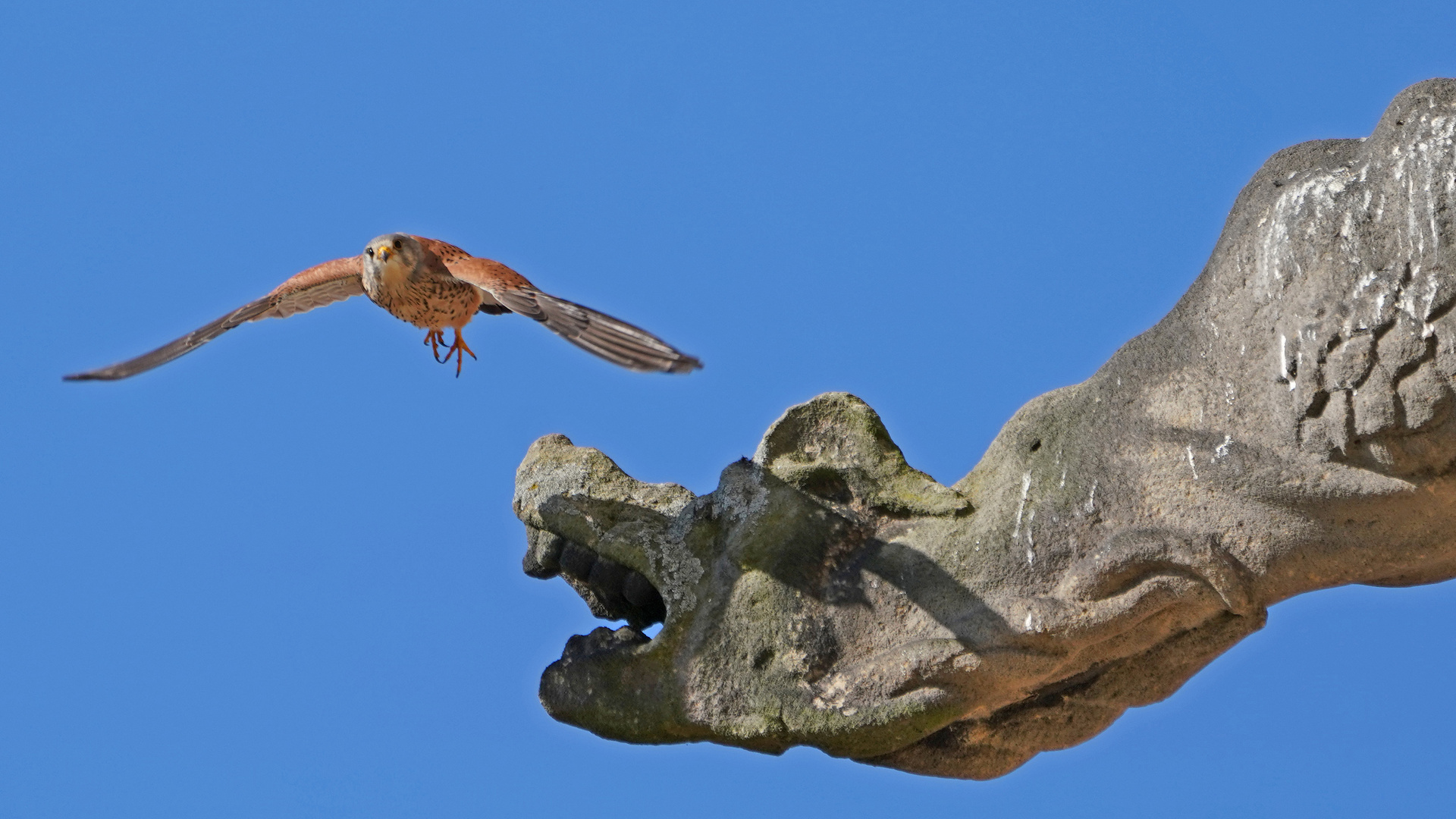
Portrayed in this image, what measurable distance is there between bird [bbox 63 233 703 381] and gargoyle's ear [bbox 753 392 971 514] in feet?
2.87

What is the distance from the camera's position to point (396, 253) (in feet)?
20.7

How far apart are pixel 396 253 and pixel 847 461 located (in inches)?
74.2

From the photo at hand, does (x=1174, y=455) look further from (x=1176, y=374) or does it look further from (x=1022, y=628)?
(x=1022, y=628)

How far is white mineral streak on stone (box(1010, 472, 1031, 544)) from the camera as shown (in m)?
5.20

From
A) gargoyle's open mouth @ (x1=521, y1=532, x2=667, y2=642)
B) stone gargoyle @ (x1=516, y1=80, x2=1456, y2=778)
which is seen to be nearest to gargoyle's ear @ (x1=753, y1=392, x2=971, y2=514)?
stone gargoyle @ (x1=516, y1=80, x2=1456, y2=778)

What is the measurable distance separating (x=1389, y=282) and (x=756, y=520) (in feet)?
6.70

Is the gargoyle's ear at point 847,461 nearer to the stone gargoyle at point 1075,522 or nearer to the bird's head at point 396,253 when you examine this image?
the stone gargoyle at point 1075,522

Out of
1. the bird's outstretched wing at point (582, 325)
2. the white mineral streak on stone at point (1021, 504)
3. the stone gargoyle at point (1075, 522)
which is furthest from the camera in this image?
→ the white mineral streak on stone at point (1021, 504)

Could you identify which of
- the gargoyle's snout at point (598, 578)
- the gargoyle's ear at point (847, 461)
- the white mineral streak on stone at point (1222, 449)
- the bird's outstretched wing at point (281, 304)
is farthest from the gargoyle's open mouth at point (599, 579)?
the white mineral streak on stone at point (1222, 449)

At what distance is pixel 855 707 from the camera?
5195 mm

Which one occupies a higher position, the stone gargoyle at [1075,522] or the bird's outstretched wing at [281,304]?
the bird's outstretched wing at [281,304]

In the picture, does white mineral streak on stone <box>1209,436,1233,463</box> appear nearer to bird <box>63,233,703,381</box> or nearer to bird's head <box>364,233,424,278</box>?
bird <box>63,233,703,381</box>

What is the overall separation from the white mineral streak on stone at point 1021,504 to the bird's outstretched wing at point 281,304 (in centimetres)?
276

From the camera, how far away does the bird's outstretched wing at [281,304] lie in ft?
19.9
